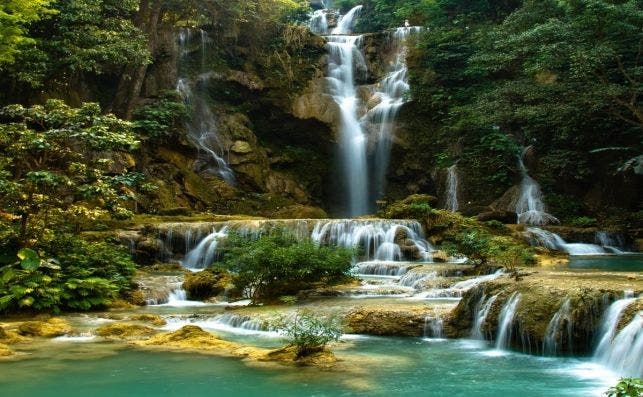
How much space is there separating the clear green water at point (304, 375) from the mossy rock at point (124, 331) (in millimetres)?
769

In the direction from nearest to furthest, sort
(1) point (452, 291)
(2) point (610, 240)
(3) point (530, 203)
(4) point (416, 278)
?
(1) point (452, 291)
(4) point (416, 278)
(2) point (610, 240)
(3) point (530, 203)

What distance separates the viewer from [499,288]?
8750 mm

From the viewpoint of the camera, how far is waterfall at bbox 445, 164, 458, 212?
979 inches

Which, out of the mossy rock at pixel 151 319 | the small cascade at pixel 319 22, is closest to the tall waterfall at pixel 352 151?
the small cascade at pixel 319 22

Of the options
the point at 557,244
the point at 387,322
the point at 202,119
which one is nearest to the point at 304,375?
the point at 387,322

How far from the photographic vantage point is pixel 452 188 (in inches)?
993

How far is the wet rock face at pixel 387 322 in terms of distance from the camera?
9.07 m

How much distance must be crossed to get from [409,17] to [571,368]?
28707mm

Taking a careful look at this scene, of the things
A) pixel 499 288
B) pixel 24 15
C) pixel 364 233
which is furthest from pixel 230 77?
pixel 499 288

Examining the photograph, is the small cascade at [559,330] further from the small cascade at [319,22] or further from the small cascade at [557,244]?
the small cascade at [319,22]

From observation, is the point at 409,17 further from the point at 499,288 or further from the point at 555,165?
the point at 499,288

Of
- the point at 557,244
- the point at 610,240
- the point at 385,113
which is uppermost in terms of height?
the point at 385,113

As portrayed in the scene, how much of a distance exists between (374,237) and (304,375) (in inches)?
446

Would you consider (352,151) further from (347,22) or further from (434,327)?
(434,327)
